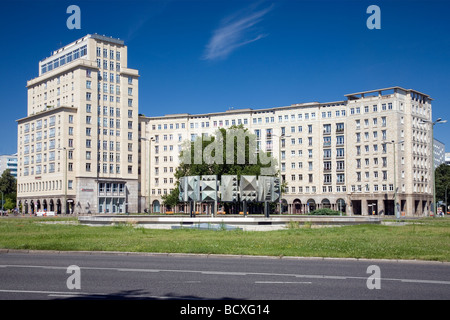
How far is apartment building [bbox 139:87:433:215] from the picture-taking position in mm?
96750

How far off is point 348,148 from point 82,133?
53.2 m

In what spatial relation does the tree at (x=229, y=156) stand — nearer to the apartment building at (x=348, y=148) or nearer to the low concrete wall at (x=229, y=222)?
the apartment building at (x=348, y=148)

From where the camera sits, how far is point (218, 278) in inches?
484

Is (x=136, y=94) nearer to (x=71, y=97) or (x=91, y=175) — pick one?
(x=71, y=97)

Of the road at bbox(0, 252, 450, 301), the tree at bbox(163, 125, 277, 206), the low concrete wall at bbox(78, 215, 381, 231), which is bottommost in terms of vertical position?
Answer: the low concrete wall at bbox(78, 215, 381, 231)

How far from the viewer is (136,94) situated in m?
109

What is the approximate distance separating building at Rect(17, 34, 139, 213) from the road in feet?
262

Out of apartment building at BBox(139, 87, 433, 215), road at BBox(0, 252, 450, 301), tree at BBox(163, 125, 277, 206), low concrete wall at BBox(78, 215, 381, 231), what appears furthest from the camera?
apartment building at BBox(139, 87, 433, 215)

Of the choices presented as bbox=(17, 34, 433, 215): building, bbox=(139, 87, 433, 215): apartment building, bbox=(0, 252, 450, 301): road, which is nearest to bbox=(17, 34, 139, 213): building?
bbox=(17, 34, 433, 215): building

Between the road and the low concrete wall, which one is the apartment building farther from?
the road

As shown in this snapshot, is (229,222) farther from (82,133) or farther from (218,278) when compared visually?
(82,133)

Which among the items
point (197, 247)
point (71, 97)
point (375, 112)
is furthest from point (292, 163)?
point (197, 247)
